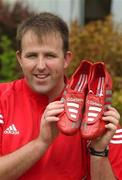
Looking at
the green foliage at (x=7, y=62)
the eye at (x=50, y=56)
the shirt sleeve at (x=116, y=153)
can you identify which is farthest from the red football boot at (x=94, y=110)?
the green foliage at (x=7, y=62)

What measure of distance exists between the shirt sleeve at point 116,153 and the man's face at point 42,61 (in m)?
0.48

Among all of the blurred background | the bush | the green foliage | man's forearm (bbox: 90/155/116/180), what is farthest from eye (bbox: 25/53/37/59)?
the green foliage

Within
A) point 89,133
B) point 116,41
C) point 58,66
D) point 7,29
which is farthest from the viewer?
point 7,29

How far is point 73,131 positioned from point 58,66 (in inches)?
16.9

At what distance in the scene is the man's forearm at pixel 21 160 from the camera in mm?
3371

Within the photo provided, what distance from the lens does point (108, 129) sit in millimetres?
3301

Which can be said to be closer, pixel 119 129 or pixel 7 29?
pixel 119 129

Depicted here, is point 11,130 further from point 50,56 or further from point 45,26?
point 45,26

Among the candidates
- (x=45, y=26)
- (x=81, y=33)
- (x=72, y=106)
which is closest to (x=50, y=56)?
(x=45, y=26)

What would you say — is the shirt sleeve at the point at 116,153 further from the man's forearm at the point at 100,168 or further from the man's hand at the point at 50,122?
the man's hand at the point at 50,122

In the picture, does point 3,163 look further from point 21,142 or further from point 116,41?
point 116,41

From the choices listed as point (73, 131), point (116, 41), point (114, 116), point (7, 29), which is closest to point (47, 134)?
point (73, 131)

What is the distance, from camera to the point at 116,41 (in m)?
9.23

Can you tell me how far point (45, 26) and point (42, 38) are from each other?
0.40 feet
